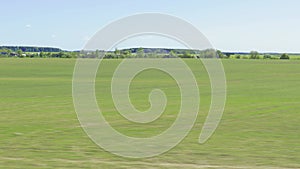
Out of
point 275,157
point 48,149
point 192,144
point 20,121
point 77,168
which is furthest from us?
point 20,121

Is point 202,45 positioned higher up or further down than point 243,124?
higher up

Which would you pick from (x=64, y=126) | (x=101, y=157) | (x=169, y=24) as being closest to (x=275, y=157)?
(x=101, y=157)

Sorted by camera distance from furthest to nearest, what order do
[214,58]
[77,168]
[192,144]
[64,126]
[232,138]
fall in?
1. [214,58]
2. [64,126]
3. [232,138]
4. [192,144]
5. [77,168]

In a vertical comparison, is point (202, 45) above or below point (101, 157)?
above

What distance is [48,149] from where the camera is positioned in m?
13.5

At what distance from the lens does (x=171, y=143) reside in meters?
14.7

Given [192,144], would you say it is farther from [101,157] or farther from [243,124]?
[243,124]

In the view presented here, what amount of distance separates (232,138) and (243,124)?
3.23 m

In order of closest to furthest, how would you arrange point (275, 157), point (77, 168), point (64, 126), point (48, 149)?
point (77, 168) → point (275, 157) → point (48, 149) → point (64, 126)

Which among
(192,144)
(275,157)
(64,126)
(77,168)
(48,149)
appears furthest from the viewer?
(64,126)

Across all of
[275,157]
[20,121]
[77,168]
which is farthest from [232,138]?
Result: [20,121]

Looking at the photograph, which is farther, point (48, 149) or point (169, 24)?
→ point (169, 24)

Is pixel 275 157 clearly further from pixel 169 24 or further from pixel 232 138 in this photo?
pixel 169 24

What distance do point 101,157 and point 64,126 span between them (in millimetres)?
5760
